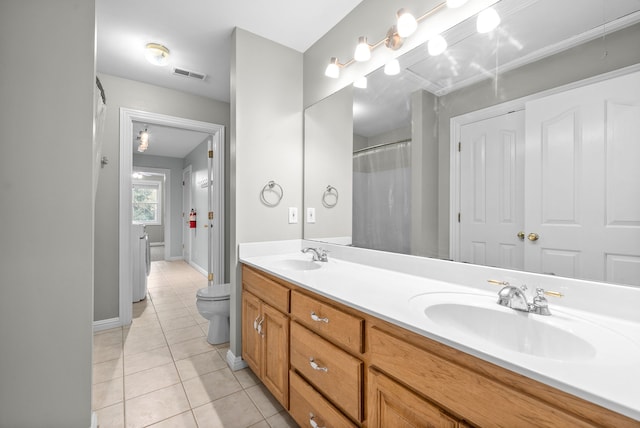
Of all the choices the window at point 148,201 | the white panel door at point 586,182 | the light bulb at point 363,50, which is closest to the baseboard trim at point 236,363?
the white panel door at point 586,182

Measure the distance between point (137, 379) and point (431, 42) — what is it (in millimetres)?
2675

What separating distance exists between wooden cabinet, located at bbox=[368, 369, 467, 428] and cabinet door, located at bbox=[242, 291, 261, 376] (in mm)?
907

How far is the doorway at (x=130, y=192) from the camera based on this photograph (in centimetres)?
269

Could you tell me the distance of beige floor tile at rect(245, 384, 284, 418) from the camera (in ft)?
5.07

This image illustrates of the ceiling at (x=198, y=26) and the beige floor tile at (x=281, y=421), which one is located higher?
the ceiling at (x=198, y=26)

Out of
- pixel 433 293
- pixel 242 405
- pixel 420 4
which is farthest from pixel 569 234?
pixel 242 405

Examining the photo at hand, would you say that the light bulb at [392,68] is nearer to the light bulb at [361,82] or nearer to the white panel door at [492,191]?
the light bulb at [361,82]

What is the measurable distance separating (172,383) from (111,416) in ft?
1.12

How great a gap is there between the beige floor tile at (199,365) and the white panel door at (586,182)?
2.04 metres

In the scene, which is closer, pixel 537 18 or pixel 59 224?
pixel 537 18

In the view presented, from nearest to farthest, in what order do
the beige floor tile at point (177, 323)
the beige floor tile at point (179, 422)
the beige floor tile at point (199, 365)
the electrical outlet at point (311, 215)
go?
the beige floor tile at point (179, 422) → the beige floor tile at point (199, 365) → the electrical outlet at point (311, 215) → the beige floor tile at point (177, 323)

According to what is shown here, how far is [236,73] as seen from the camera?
194 cm

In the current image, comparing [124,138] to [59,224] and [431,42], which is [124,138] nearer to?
[59,224]

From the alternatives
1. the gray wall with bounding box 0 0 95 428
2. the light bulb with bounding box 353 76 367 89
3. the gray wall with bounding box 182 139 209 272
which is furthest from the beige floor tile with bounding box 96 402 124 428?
the gray wall with bounding box 182 139 209 272
